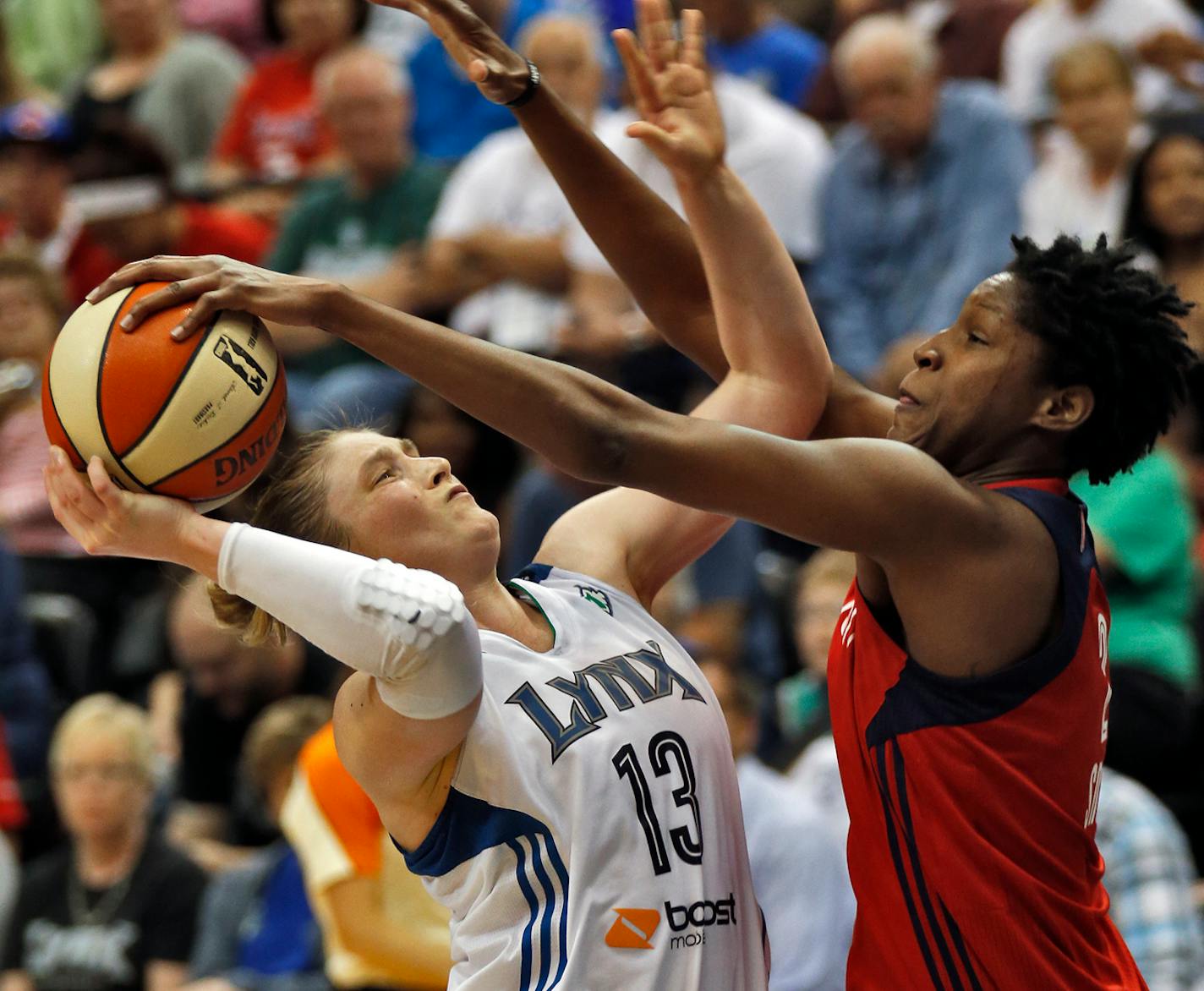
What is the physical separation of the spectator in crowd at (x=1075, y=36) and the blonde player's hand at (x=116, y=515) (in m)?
6.26

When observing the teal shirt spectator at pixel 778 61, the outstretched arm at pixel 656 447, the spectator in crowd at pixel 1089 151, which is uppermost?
the outstretched arm at pixel 656 447

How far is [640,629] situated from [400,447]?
1.90ft

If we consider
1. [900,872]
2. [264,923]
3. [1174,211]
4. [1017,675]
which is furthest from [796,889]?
[1174,211]

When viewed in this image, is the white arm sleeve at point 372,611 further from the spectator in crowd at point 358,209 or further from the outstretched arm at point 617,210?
the spectator in crowd at point 358,209

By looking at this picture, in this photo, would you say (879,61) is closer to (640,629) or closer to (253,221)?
(253,221)

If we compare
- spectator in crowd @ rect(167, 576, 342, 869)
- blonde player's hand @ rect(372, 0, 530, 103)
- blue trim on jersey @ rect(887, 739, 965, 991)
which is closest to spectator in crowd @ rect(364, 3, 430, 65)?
spectator in crowd @ rect(167, 576, 342, 869)

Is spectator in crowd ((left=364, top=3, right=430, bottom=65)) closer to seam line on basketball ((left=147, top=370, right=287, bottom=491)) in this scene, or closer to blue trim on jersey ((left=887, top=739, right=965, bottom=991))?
seam line on basketball ((left=147, top=370, right=287, bottom=491))

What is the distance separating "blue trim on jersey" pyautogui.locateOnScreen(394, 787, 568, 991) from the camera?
327 centimetres

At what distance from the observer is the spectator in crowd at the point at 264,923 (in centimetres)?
657

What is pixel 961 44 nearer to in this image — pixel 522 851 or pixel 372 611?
pixel 522 851

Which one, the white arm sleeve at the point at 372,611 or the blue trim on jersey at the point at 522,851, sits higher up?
the white arm sleeve at the point at 372,611

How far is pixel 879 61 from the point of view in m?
7.94

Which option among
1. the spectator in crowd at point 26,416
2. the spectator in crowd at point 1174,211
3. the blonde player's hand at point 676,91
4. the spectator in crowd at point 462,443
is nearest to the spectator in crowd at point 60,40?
the spectator in crowd at point 26,416

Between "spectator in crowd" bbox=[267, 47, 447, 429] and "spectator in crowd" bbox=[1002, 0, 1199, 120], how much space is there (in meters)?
2.92
